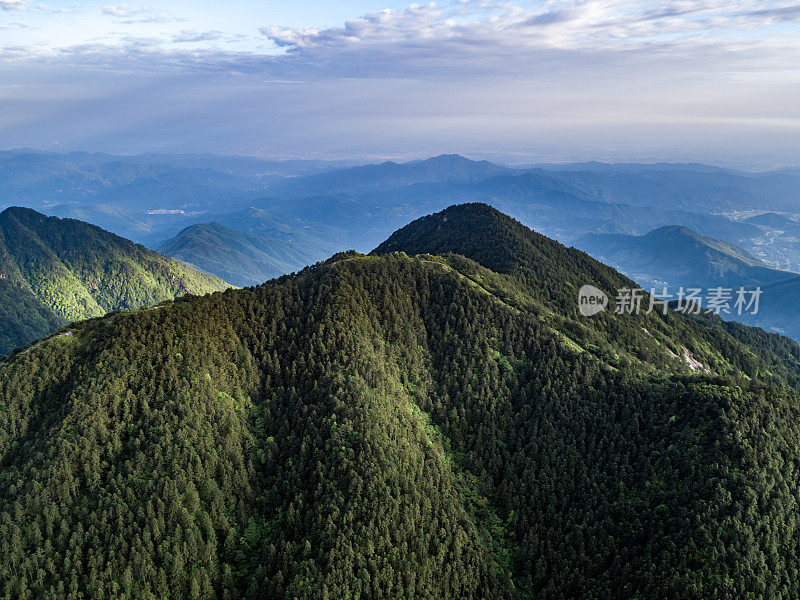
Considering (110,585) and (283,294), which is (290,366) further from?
(110,585)

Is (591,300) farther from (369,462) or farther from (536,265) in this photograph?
(369,462)

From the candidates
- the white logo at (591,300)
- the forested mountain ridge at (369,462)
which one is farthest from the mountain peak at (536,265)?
the forested mountain ridge at (369,462)

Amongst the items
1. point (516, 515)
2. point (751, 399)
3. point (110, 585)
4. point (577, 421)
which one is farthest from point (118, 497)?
point (751, 399)

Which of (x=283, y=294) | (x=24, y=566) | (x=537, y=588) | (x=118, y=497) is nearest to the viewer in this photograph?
(x=24, y=566)

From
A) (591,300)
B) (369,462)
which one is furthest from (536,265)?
(369,462)

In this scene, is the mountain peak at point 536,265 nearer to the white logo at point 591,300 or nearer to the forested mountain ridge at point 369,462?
the white logo at point 591,300

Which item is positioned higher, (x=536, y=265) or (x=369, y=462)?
(x=536, y=265)
